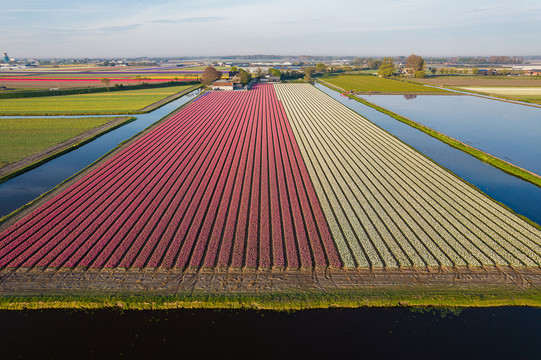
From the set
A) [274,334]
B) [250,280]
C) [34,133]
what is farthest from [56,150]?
[274,334]

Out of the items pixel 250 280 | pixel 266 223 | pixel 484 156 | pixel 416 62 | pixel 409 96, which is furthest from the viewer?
pixel 416 62

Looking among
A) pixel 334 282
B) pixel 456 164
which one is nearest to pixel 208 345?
pixel 334 282

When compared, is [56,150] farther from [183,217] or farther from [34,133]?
[183,217]

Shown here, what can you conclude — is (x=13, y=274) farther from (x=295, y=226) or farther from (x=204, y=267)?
(x=295, y=226)

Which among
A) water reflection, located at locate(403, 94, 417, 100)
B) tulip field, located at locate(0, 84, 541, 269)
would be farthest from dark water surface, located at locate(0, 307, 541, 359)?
water reflection, located at locate(403, 94, 417, 100)

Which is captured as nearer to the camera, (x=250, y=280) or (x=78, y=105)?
(x=250, y=280)

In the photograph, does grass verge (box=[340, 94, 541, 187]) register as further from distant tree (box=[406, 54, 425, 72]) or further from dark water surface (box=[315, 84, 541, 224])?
distant tree (box=[406, 54, 425, 72])

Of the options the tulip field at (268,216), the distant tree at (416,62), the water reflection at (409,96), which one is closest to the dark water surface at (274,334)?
the tulip field at (268,216)
